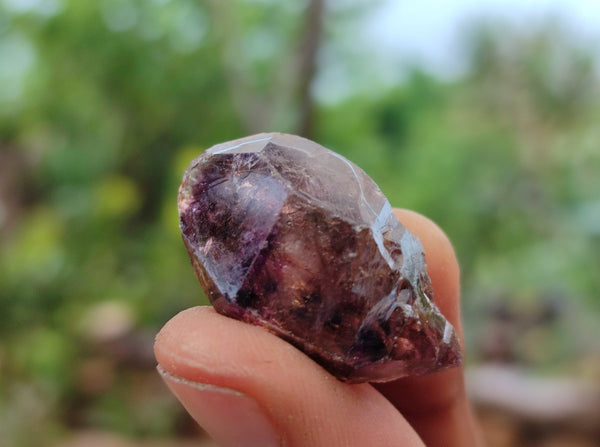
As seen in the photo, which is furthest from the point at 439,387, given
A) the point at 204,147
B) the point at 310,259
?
the point at 204,147

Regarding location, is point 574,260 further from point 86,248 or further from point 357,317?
point 357,317

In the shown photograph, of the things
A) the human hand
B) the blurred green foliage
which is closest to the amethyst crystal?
the human hand

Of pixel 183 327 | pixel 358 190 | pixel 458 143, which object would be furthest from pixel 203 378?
pixel 458 143

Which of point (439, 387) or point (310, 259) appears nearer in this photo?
point (310, 259)

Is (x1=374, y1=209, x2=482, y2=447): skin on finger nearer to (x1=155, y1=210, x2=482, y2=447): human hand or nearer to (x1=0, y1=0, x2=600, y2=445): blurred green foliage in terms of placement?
(x1=155, y1=210, x2=482, y2=447): human hand

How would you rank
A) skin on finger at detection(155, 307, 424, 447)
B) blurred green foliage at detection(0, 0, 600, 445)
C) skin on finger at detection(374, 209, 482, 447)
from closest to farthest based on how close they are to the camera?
skin on finger at detection(155, 307, 424, 447) < skin on finger at detection(374, 209, 482, 447) < blurred green foliage at detection(0, 0, 600, 445)

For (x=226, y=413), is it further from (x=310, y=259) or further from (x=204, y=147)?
(x=204, y=147)
